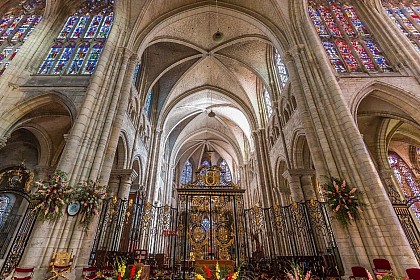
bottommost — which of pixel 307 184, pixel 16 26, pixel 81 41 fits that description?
pixel 307 184

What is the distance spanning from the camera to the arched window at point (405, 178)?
50.1ft

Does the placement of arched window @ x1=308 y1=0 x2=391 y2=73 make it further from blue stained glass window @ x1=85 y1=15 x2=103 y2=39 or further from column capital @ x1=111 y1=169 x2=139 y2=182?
blue stained glass window @ x1=85 y1=15 x2=103 y2=39

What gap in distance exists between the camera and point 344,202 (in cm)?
729

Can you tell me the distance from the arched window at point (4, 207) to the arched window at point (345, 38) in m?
20.7

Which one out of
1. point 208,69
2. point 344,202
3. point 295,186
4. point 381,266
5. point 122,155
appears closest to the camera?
point 381,266

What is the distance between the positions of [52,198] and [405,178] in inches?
858

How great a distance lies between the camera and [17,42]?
12.7 m

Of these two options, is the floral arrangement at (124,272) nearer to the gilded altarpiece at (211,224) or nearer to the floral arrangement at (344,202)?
the gilded altarpiece at (211,224)

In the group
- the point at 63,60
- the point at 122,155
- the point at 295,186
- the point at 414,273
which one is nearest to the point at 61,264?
the point at 122,155

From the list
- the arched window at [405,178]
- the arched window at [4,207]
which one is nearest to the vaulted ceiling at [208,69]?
the arched window at [405,178]

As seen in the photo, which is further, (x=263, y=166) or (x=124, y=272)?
(x=263, y=166)

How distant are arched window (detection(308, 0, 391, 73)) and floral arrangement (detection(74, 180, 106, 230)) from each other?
12744mm

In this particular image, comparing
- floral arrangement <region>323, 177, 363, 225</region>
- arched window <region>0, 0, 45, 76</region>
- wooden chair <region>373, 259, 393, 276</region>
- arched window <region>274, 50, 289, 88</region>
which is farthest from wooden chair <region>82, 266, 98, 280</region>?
arched window <region>274, 50, 289, 88</region>

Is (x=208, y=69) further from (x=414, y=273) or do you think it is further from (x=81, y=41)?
(x=414, y=273)
